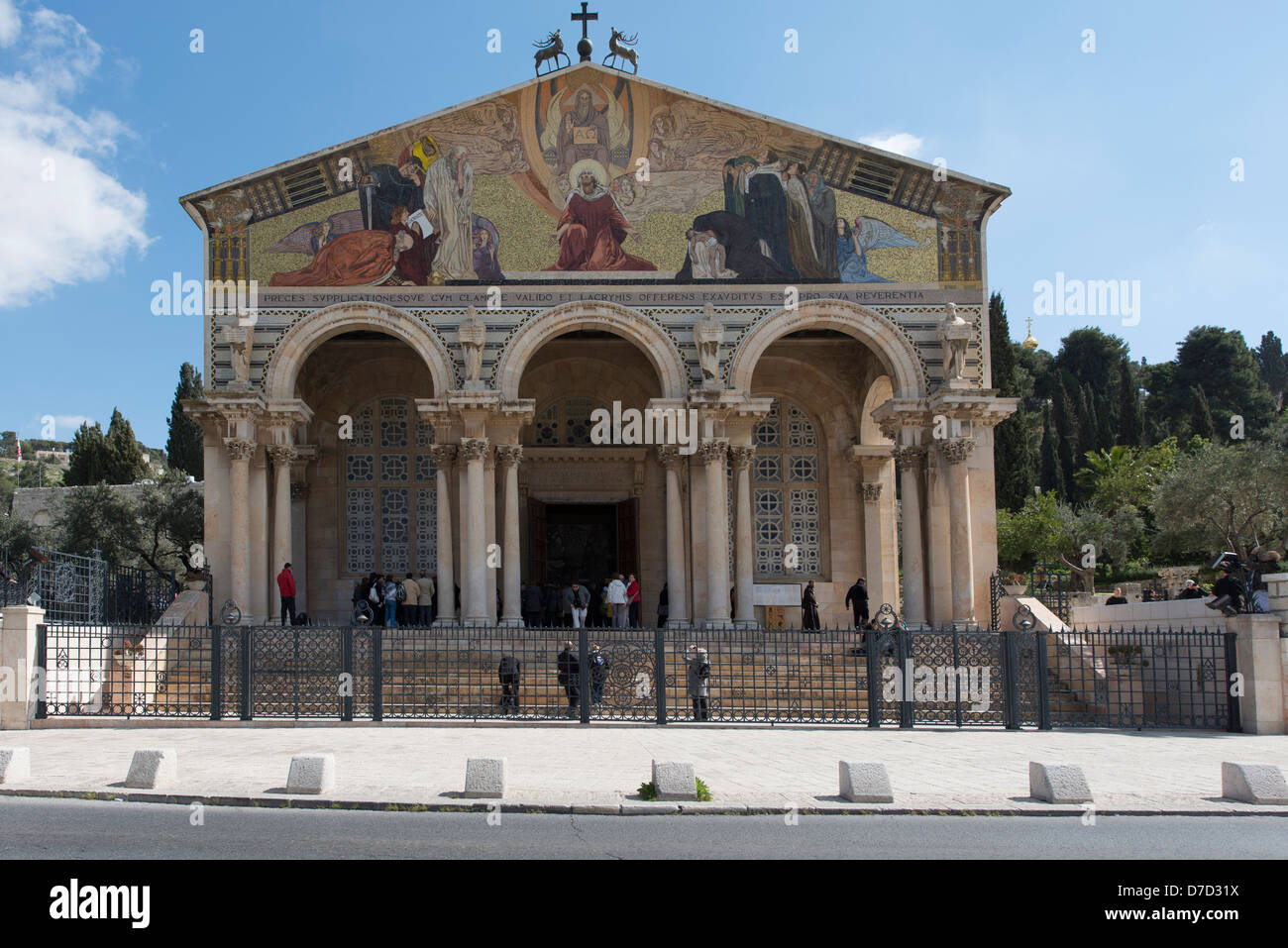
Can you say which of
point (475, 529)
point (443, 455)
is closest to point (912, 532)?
point (475, 529)

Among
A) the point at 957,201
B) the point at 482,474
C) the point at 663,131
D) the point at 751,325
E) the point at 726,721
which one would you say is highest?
the point at 663,131

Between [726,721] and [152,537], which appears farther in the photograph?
[152,537]

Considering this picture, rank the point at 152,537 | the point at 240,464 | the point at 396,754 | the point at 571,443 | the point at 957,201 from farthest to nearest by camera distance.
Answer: the point at 152,537 → the point at 571,443 → the point at 957,201 → the point at 240,464 → the point at 396,754

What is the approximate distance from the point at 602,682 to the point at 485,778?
732 centimetres

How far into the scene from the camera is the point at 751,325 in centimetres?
2583

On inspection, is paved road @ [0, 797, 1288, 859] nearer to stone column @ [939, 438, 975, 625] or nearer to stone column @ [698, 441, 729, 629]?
stone column @ [939, 438, 975, 625]

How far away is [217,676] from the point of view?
17.8 meters

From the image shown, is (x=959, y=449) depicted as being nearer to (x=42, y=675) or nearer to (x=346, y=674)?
(x=346, y=674)

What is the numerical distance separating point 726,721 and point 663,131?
13.9 m

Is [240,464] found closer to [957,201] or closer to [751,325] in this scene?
[751,325]

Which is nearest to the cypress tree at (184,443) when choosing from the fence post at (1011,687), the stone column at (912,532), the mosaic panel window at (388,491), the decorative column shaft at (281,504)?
the mosaic panel window at (388,491)

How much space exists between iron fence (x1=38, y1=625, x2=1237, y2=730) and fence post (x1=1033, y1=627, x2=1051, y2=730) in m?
0.02

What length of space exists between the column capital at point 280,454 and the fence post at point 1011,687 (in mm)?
14911

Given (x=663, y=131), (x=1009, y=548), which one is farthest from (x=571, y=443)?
(x=1009, y=548)
